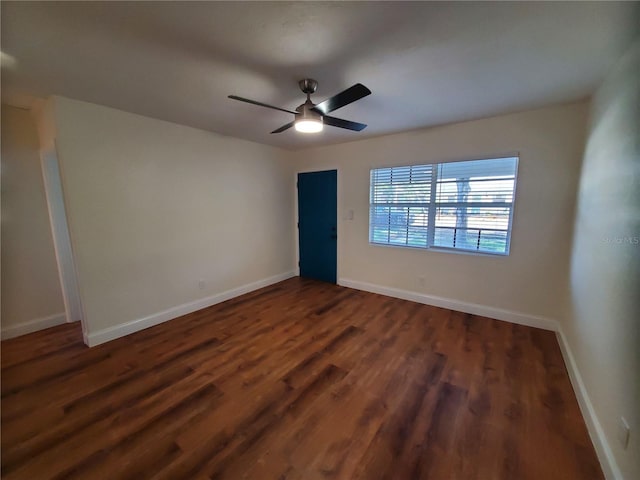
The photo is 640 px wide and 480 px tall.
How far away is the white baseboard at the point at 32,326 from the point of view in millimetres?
2742

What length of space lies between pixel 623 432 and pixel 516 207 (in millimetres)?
2271

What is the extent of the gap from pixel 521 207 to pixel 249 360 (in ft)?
11.3

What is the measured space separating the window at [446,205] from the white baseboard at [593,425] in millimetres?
1338

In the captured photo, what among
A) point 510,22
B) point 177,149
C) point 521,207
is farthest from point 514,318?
point 177,149

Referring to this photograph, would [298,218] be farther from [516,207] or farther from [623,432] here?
[623,432]

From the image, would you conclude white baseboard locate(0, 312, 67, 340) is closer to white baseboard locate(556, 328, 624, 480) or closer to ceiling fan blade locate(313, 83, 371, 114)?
ceiling fan blade locate(313, 83, 371, 114)

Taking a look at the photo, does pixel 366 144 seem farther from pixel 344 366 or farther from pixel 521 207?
pixel 344 366

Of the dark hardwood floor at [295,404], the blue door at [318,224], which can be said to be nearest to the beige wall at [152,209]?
the dark hardwood floor at [295,404]

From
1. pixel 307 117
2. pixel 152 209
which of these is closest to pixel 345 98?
pixel 307 117

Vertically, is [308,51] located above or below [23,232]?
above

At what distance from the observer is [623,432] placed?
1.25 meters

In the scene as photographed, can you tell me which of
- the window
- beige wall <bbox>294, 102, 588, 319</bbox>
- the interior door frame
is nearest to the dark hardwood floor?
beige wall <bbox>294, 102, 588, 319</bbox>

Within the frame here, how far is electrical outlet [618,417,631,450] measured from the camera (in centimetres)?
122

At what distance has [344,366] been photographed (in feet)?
7.50
